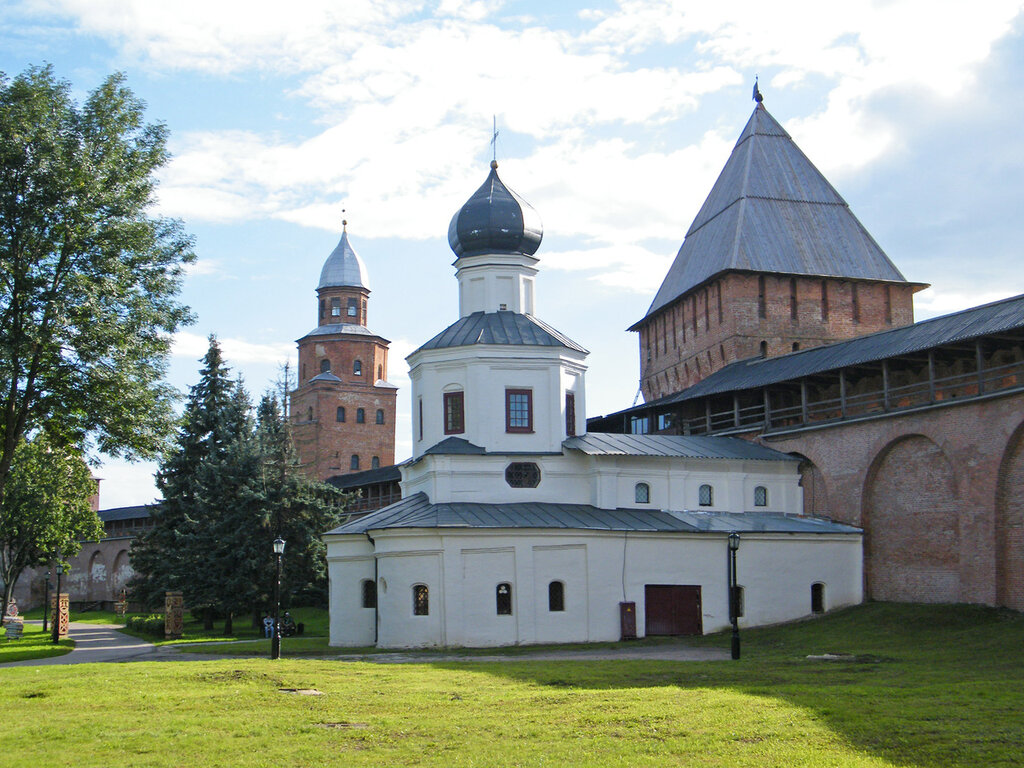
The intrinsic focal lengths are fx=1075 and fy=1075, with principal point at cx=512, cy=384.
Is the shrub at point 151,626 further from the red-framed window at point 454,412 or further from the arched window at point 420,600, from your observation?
the red-framed window at point 454,412

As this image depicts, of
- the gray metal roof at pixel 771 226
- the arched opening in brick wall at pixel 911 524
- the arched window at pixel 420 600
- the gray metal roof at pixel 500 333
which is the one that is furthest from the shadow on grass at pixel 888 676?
the gray metal roof at pixel 771 226

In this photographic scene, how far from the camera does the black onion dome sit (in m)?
32.9

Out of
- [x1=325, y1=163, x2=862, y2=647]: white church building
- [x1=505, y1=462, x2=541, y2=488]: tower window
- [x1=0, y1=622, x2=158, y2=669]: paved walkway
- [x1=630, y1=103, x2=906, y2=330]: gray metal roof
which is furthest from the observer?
[x1=630, y1=103, x2=906, y2=330]: gray metal roof

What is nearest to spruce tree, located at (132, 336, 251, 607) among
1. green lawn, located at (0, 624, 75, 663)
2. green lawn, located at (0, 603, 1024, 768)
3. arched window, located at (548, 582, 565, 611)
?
green lawn, located at (0, 624, 75, 663)

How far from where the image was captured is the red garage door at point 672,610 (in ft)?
95.7

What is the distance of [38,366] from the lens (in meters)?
23.5

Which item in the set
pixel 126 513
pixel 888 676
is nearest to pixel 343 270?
pixel 126 513

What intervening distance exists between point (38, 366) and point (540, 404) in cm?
1354

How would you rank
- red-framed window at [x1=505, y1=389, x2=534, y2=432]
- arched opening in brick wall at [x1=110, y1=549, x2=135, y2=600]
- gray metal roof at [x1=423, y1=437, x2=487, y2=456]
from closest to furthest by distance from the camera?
gray metal roof at [x1=423, y1=437, x2=487, y2=456], red-framed window at [x1=505, y1=389, x2=534, y2=432], arched opening in brick wall at [x1=110, y1=549, x2=135, y2=600]

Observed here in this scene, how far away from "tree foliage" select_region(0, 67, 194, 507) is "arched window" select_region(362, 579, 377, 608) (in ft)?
23.2

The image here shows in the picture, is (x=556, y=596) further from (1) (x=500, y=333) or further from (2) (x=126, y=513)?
(2) (x=126, y=513)

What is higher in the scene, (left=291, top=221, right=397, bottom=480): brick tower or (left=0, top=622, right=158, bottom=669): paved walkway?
(left=291, top=221, right=397, bottom=480): brick tower

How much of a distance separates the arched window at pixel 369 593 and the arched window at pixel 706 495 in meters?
10.1

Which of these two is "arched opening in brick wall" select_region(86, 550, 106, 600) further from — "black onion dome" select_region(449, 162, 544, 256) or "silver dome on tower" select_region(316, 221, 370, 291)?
"black onion dome" select_region(449, 162, 544, 256)
